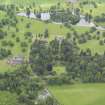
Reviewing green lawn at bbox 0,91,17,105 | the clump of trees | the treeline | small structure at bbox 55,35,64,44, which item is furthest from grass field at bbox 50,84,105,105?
small structure at bbox 55,35,64,44

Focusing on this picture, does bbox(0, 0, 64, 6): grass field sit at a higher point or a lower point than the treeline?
higher

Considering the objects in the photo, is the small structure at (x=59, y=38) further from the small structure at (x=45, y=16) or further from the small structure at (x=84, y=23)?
the small structure at (x=84, y=23)

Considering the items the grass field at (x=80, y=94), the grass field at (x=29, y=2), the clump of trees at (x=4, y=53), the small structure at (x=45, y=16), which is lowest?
the grass field at (x=80, y=94)

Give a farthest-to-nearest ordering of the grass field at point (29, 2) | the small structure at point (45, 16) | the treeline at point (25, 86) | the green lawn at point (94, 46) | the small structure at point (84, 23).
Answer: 1. the grass field at point (29, 2)
2. the small structure at point (45, 16)
3. the small structure at point (84, 23)
4. the green lawn at point (94, 46)
5. the treeline at point (25, 86)

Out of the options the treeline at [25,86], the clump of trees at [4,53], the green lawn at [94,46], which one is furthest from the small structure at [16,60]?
the green lawn at [94,46]

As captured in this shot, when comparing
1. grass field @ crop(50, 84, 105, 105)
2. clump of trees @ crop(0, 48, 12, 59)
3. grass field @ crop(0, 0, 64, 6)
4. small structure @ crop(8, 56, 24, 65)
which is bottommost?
grass field @ crop(50, 84, 105, 105)

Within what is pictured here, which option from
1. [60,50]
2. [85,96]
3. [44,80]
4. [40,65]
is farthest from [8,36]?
[85,96]

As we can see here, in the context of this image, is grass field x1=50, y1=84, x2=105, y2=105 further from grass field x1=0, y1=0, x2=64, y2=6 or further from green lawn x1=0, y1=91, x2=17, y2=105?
grass field x1=0, y1=0, x2=64, y2=6

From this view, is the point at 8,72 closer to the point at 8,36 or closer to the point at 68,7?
the point at 8,36

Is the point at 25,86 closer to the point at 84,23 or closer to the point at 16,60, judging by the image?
the point at 16,60
